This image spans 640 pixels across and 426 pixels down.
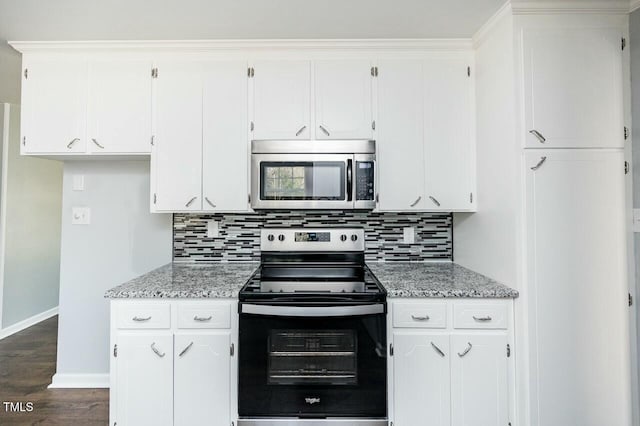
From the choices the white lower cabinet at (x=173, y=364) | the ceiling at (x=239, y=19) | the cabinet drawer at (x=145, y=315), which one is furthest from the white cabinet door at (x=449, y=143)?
the cabinet drawer at (x=145, y=315)

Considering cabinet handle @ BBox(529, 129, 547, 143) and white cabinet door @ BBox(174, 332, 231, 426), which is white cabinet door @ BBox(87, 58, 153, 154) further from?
cabinet handle @ BBox(529, 129, 547, 143)

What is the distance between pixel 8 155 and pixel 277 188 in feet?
11.3

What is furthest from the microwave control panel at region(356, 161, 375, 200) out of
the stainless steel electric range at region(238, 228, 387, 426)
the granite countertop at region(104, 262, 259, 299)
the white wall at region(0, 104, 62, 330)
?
the white wall at region(0, 104, 62, 330)

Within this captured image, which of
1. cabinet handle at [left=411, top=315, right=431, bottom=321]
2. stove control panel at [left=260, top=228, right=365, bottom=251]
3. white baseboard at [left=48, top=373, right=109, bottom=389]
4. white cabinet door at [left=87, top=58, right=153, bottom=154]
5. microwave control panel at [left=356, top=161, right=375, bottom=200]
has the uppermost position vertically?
white cabinet door at [left=87, top=58, right=153, bottom=154]

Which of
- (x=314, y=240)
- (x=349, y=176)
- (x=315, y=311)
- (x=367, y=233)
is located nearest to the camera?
(x=315, y=311)

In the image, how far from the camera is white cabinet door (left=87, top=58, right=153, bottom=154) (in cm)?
212

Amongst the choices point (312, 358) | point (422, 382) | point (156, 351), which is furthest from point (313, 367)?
point (156, 351)

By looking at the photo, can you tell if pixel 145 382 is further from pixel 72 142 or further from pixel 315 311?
pixel 72 142

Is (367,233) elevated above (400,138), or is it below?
below

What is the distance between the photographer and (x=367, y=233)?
2.45m

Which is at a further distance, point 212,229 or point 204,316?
point 212,229

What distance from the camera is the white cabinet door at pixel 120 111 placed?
2125 mm

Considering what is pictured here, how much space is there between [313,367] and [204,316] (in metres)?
0.60

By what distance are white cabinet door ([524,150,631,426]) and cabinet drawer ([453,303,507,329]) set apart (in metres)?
0.13
